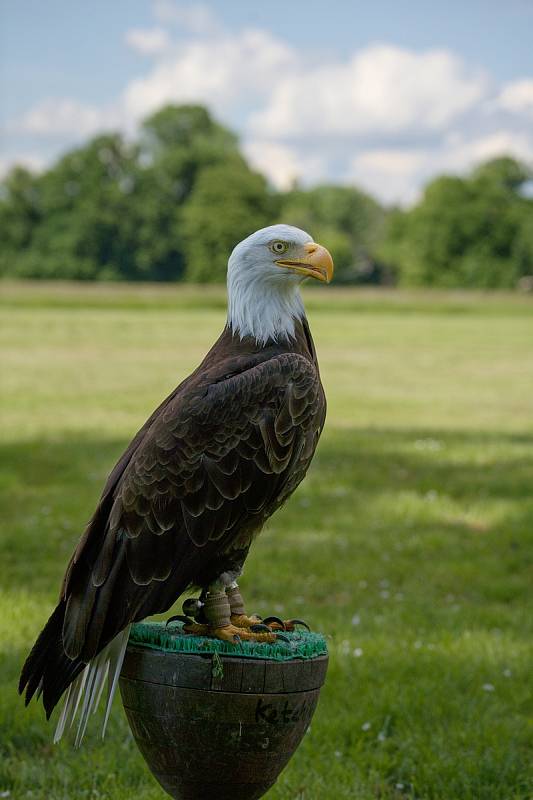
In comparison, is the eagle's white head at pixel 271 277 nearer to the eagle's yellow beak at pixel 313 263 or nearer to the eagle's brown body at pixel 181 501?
the eagle's yellow beak at pixel 313 263

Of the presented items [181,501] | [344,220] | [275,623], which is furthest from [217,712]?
[344,220]

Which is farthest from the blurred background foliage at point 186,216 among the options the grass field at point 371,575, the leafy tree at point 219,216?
the grass field at point 371,575

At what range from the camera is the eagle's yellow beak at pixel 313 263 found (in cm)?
389

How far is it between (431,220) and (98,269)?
31.8 m

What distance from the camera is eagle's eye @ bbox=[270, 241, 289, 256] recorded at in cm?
393

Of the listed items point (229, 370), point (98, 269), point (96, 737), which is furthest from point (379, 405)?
point (98, 269)

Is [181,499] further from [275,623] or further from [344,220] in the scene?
[344,220]

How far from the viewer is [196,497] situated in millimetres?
3807

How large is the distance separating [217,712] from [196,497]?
28.9 inches

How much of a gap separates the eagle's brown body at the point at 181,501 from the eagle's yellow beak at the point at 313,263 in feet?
1.04

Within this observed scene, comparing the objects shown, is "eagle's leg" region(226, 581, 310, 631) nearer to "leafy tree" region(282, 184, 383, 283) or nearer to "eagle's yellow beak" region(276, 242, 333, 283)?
"eagle's yellow beak" region(276, 242, 333, 283)

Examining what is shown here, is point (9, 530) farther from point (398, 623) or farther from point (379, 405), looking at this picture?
point (379, 405)

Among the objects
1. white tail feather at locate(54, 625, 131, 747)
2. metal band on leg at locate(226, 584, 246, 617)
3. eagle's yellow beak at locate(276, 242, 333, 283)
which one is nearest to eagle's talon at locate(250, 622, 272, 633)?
metal band on leg at locate(226, 584, 246, 617)

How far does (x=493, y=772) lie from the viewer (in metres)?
5.01
